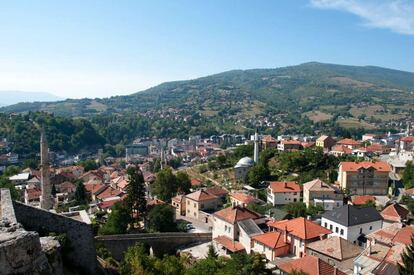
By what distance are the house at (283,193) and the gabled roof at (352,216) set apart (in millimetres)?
10419

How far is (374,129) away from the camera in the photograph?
4966 inches

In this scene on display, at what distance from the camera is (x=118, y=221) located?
94.7ft

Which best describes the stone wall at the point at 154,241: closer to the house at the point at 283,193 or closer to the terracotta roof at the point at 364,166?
the house at the point at 283,193

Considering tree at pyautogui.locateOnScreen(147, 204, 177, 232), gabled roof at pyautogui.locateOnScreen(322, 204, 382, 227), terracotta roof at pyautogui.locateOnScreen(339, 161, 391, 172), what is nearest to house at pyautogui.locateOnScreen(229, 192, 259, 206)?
tree at pyautogui.locateOnScreen(147, 204, 177, 232)

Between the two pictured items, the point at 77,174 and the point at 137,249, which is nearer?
the point at 137,249

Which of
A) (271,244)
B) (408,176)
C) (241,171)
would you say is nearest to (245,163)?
(241,171)

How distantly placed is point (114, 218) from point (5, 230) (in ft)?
69.3

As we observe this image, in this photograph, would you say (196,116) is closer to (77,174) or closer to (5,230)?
(77,174)

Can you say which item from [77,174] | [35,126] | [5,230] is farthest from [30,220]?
[35,126]

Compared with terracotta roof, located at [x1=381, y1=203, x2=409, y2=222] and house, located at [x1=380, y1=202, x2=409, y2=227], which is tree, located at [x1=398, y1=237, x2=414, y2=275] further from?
terracotta roof, located at [x1=381, y1=203, x2=409, y2=222]

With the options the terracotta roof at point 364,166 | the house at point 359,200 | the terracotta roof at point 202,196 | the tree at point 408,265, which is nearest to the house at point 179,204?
the terracotta roof at point 202,196

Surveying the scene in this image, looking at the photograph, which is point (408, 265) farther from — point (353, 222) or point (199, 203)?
point (199, 203)

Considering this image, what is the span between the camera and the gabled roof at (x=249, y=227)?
28.1 m

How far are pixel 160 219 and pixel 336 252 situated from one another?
12904 mm
